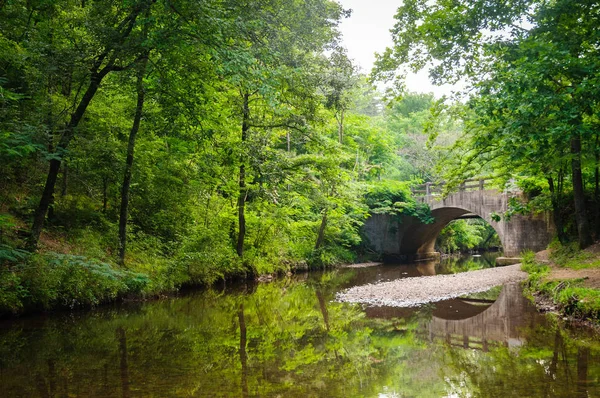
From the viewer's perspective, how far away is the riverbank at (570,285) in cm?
625

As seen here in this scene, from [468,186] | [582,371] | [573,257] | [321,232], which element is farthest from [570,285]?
[468,186]

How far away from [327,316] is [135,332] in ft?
10.6

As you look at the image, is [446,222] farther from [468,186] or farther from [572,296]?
[572,296]

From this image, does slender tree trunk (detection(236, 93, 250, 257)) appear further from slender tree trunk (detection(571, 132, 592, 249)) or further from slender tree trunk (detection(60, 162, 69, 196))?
slender tree trunk (detection(571, 132, 592, 249))

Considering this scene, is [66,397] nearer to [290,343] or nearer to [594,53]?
[290,343]

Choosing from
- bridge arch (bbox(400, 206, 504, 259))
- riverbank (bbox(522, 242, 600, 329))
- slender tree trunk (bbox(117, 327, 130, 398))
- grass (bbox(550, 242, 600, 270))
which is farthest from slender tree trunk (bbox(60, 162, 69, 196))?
bridge arch (bbox(400, 206, 504, 259))

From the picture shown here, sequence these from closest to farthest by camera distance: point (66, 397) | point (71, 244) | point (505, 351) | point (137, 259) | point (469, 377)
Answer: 1. point (66, 397)
2. point (469, 377)
3. point (505, 351)
4. point (71, 244)
5. point (137, 259)

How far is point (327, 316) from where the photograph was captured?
824 cm

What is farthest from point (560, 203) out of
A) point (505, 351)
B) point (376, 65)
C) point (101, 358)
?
point (101, 358)

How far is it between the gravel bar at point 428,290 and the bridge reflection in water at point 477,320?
2.08ft

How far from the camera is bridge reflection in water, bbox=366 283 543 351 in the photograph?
19.6 ft

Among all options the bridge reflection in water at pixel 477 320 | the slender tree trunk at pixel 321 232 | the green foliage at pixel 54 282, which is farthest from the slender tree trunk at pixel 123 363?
the slender tree trunk at pixel 321 232

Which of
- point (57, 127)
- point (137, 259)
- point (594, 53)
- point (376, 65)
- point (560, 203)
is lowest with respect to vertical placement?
point (137, 259)

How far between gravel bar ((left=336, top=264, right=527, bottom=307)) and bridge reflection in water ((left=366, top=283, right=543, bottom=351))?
63 centimetres
